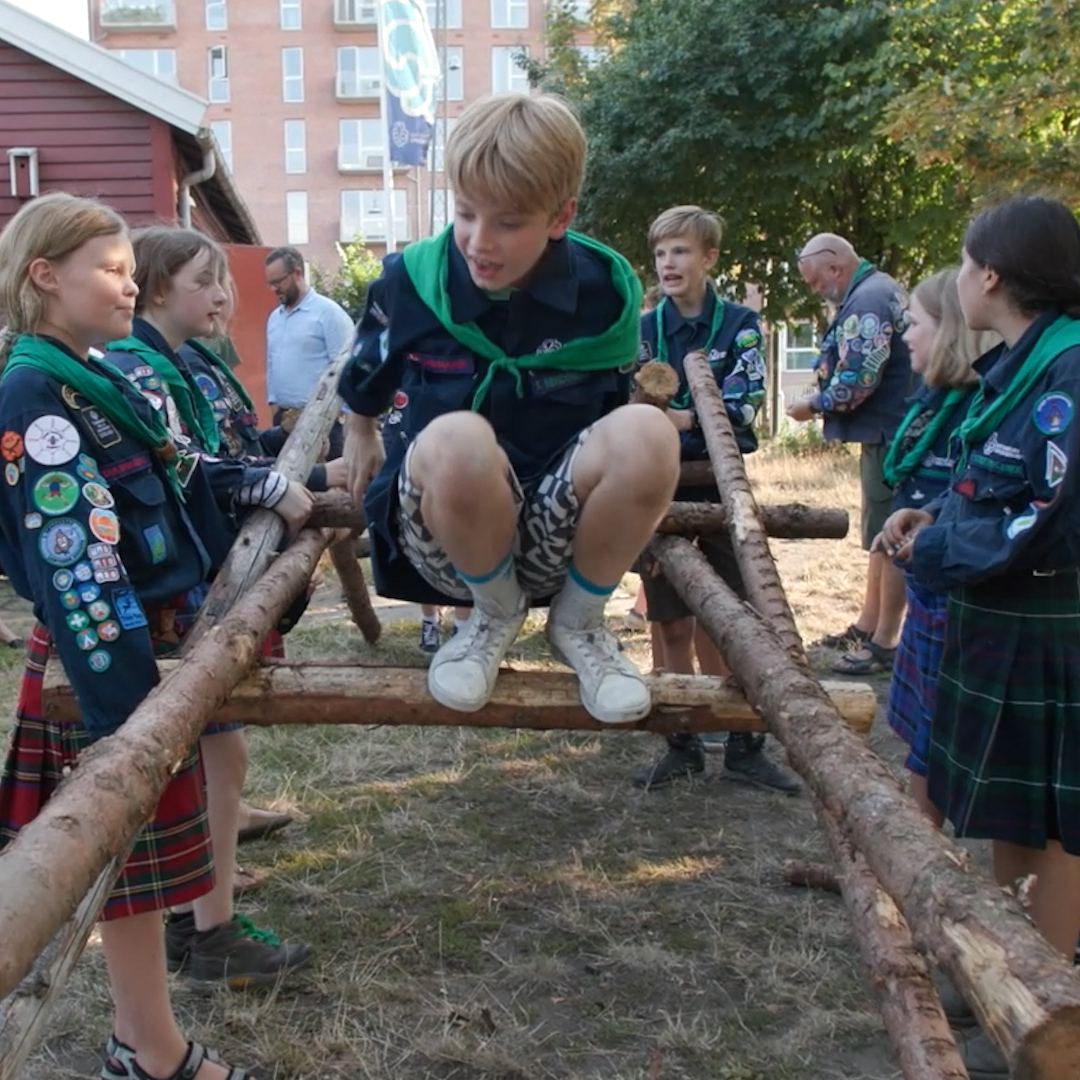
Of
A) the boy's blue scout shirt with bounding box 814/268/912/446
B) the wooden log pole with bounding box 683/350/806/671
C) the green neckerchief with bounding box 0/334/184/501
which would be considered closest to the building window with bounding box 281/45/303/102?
the boy's blue scout shirt with bounding box 814/268/912/446

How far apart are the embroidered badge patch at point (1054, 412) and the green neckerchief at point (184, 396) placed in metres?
1.77

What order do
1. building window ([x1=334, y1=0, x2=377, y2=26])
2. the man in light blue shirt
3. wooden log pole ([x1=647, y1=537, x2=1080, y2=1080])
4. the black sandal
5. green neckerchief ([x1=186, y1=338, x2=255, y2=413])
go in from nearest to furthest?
wooden log pole ([x1=647, y1=537, x2=1080, y2=1080]), green neckerchief ([x1=186, y1=338, x2=255, y2=413]), the black sandal, the man in light blue shirt, building window ([x1=334, y1=0, x2=377, y2=26])

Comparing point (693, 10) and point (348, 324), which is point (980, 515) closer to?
point (348, 324)

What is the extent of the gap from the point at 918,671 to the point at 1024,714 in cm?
59

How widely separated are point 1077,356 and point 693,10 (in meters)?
13.5

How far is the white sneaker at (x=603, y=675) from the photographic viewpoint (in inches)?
85.4

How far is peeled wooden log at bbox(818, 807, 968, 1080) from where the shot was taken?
1.33 metres

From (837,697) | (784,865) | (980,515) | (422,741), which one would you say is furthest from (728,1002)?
(422,741)

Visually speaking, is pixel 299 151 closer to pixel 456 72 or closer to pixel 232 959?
pixel 456 72

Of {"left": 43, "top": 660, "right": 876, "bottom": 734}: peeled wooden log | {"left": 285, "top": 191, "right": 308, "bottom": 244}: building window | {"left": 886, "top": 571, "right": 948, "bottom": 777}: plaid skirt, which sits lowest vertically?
{"left": 886, "top": 571, "right": 948, "bottom": 777}: plaid skirt

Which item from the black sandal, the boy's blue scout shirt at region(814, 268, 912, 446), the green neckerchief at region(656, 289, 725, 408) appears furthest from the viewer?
the black sandal

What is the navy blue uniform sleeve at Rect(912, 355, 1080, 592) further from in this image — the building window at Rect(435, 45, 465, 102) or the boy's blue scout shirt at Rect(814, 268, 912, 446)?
the building window at Rect(435, 45, 465, 102)

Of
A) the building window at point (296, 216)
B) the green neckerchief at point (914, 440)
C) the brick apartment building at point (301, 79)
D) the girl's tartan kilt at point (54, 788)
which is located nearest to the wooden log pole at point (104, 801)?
the girl's tartan kilt at point (54, 788)

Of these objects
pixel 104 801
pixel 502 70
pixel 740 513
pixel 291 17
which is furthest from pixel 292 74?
pixel 104 801
